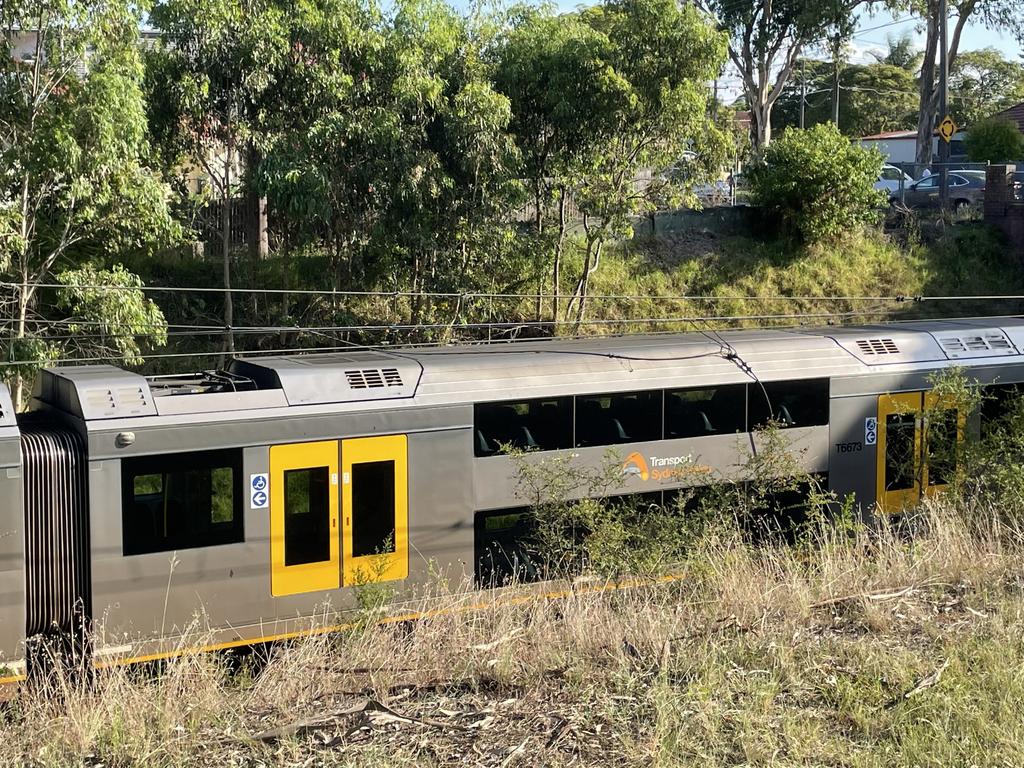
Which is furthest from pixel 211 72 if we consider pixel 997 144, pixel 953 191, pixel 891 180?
pixel 891 180

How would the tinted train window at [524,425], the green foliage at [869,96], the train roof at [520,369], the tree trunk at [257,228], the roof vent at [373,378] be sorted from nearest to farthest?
the train roof at [520,369] < the roof vent at [373,378] < the tinted train window at [524,425] < the tree trunk at [257,228] < the green foliage at [869,96]

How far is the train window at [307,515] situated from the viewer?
10.5 metres

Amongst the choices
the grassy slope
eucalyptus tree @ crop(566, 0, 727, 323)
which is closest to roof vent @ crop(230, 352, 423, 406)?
eucalyptus tree @ crop(566, 0, 727, 323)

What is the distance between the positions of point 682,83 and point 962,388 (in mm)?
10259

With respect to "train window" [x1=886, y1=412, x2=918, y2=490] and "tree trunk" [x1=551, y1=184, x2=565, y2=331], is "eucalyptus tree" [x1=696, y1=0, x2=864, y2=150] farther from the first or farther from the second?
"train window" [x1=886, y1=412, x2=918, y2=490]

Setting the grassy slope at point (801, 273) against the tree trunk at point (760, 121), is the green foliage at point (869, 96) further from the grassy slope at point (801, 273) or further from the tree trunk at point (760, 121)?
the grassy slope at point (801, 273)

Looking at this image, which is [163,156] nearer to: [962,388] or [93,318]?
[93,318]

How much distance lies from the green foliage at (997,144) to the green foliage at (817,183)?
8945mm

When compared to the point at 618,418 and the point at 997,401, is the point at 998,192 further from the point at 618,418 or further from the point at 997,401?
the point at 618,418

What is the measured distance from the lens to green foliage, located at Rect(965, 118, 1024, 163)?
35.9 m

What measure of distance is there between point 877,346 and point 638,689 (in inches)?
337

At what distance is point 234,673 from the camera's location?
10211 mm

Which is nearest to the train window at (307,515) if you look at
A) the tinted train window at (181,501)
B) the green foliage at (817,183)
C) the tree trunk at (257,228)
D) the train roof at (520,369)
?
the tinted train window at (181,501)

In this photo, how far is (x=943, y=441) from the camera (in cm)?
1311
